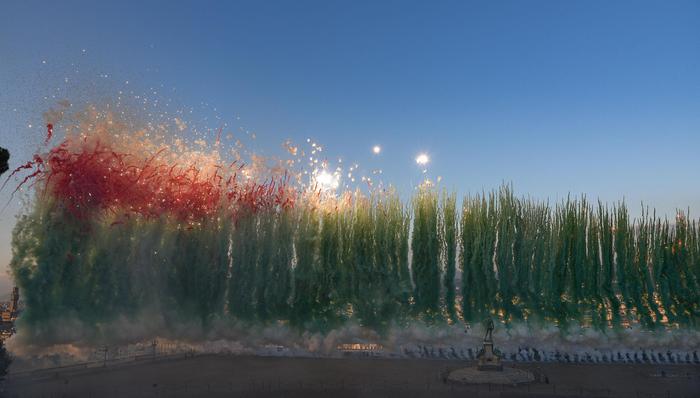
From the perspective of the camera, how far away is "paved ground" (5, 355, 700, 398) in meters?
17.8

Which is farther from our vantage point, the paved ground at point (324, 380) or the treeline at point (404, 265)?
the treeline at point (404, 265)

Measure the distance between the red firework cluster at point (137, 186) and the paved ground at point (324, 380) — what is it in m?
6.98

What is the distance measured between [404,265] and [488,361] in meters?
7.96

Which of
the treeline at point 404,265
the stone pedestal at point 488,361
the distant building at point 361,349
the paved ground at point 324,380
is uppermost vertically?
the treeline at point 404,265

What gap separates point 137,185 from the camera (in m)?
25.5

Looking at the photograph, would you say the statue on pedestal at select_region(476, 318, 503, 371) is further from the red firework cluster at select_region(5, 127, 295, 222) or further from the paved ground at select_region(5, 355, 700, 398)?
the red firework cluster at select_region(5, 127, 295, 222)

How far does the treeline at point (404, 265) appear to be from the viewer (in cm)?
2573

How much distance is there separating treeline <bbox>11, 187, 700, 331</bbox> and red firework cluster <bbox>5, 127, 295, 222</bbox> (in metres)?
0.63

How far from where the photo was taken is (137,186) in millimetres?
25484

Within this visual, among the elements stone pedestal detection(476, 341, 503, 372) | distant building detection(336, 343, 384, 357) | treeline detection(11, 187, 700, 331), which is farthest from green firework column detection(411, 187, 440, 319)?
stone pedestal detection(476, 341, 503, 372)

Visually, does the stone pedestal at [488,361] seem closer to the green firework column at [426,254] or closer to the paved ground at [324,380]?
the paved ground at [324,380]

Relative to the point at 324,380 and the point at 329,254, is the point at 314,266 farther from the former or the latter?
the point at 324,380

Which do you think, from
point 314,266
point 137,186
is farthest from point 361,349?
point 137,186

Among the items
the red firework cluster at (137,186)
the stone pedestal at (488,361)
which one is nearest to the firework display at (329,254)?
the red firework cluster at (137,186)
